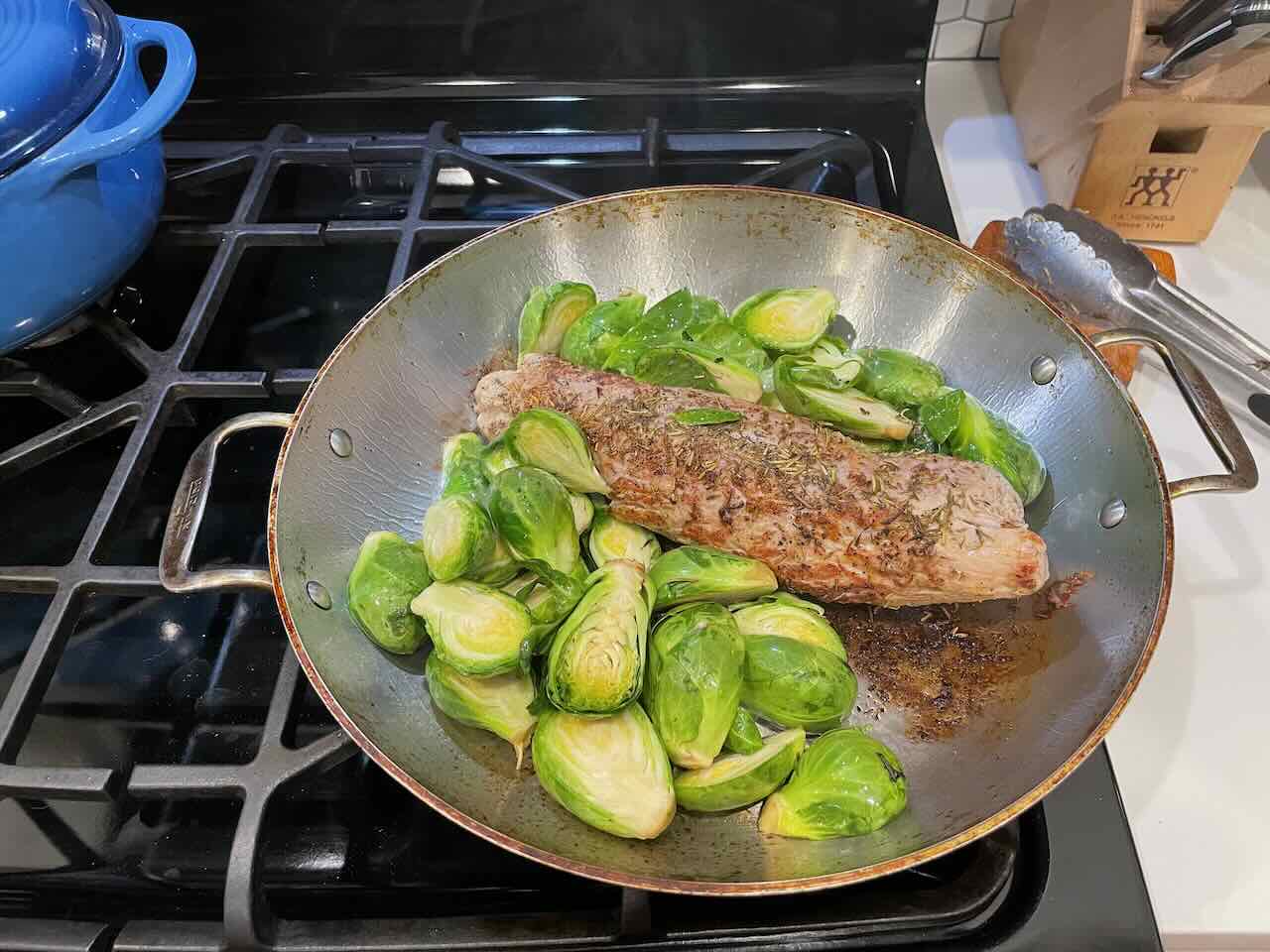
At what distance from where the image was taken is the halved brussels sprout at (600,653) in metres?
1.19

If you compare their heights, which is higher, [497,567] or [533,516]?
[533,516]

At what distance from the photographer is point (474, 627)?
1264mm

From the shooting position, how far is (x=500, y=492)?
1391 millimetres

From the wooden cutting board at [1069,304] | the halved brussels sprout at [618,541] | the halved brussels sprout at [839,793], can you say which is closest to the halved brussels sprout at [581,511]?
the halved brussels sprout at [618,541]

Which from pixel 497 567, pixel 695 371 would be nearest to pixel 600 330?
pixel 695 371

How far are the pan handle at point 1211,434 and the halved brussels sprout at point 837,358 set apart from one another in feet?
1.64

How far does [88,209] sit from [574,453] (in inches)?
43.0

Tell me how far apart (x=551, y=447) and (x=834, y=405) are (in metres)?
0.55

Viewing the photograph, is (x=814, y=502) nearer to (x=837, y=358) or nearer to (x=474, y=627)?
(x=837, y=358)

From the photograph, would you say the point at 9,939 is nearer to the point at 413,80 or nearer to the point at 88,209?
the point at 88,209

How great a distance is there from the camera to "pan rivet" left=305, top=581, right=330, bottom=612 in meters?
1.37

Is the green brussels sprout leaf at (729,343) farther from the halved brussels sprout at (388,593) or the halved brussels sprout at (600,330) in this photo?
the halved brussels sprout at (388,593)

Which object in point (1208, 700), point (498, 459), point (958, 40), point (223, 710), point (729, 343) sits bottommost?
point (223, 710)

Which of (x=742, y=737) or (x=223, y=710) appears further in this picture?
(x=223, y=710)
